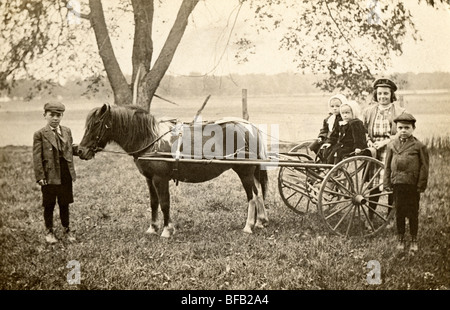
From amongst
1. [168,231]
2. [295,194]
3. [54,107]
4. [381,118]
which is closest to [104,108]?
[54,107]

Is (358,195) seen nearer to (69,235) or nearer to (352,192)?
(352,192)

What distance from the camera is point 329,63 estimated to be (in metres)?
5.31

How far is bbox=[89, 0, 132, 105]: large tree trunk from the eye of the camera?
4797mm

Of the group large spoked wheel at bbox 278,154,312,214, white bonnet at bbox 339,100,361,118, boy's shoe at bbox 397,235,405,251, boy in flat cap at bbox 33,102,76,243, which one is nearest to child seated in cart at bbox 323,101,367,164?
white bonnet at bbox 339,100,361,118

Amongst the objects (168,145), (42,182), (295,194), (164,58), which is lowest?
(295,194)

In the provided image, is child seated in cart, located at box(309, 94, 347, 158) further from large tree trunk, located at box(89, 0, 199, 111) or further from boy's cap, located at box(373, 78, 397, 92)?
large tree trunk, located at box(89, 0, 199, 111)

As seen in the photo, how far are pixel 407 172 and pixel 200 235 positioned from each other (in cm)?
240

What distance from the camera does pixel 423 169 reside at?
4.27m

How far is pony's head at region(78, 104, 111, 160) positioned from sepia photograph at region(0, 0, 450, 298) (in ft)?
0.04

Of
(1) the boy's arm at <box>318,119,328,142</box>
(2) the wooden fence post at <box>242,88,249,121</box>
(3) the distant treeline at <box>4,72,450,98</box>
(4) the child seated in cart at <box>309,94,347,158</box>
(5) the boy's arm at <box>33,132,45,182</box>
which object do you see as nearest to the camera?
(5) the boy's arm at <box>33,132,45,182</box>

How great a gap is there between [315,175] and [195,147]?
1.50 metres
